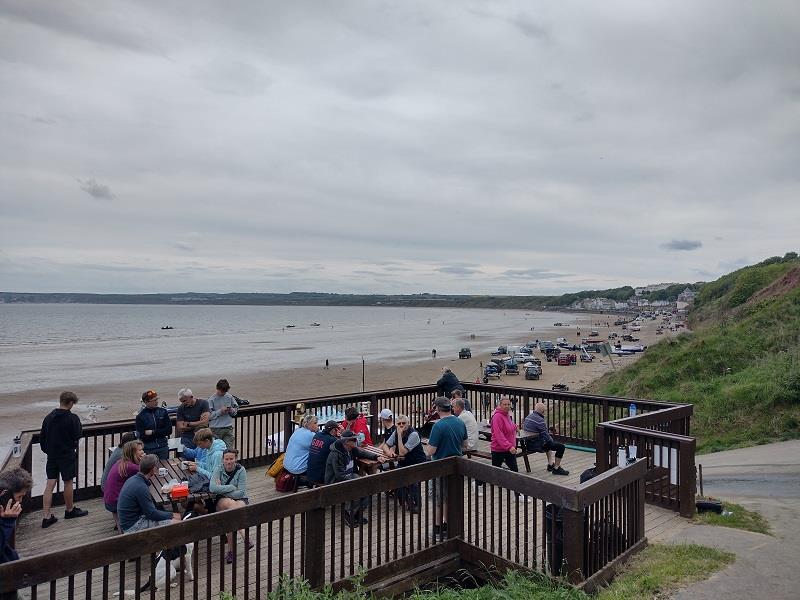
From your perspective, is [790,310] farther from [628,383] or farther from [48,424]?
[48,424]

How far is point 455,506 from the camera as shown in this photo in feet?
20.2

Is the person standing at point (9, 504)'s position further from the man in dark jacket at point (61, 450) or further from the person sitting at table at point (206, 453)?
the man in dark jacket at point (61, 450)

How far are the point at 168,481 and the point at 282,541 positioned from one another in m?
2.75

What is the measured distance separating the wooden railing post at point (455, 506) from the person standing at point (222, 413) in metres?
4.31

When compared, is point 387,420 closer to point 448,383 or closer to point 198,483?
point 448,383

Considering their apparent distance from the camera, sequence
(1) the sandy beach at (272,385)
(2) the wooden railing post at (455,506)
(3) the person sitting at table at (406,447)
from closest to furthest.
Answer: (2) the wooden railing post at (455,506) → (3) the person sitting at table at (406,447) → (1) the sandy beach at (272,385)

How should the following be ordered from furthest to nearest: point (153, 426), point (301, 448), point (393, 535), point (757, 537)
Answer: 1. point (153, 426)
2. point (301, 448)
3. point (757, 537)
4. point (393, 535)

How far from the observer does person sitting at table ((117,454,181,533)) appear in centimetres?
567

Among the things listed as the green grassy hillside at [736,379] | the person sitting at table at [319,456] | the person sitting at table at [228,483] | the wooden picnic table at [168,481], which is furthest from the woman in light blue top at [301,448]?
the green grassy hillside at [736,379]

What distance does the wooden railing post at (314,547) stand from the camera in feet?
16.4

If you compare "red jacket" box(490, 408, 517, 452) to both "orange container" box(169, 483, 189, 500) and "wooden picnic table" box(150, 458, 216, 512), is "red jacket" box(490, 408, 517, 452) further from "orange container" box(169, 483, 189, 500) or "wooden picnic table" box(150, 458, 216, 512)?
"orange container" box(169, 483, 189, 500)

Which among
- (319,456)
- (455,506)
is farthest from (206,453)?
(455,506)

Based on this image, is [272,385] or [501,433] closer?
[501,433]

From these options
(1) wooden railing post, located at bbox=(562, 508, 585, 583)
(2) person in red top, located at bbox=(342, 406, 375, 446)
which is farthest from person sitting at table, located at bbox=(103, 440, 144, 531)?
(1) wooden railing post, located at bbox=(562, 508, 585, 583)
